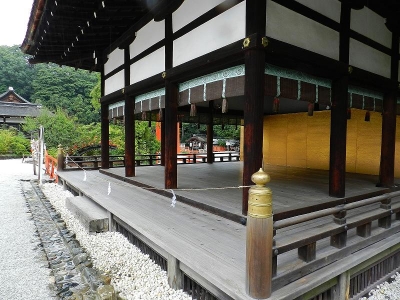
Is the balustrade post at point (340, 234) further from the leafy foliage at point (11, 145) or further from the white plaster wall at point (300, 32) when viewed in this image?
the leafy foliage at point (11, 145)

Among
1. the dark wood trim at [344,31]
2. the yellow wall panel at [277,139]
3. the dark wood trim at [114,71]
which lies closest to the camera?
the dark wood trim at [344,31]

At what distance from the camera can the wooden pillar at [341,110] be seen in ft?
15.7

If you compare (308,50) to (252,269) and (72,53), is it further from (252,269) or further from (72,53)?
(72,53)

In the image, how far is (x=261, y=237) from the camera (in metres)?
2.06

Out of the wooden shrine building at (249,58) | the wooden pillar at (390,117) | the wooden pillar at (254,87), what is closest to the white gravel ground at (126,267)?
the wooden shrine building at (249,58)

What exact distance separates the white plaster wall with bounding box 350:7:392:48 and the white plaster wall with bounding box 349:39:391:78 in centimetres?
27

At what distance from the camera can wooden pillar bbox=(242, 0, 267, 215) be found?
350 centimetres

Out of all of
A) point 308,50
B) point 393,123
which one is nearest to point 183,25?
point 308,50

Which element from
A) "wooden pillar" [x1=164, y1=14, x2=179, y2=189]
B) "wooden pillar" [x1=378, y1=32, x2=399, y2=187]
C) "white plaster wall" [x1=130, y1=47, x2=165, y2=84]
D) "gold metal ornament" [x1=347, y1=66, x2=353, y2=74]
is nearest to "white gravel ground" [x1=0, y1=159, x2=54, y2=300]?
"wooden pillar" [x1=164, y1=14, x2=179, y2=189]

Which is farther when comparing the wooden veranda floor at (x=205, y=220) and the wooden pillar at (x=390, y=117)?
the wooden pillar at (x=390, y=117)

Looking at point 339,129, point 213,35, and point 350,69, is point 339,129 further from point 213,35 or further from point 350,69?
point 213,35

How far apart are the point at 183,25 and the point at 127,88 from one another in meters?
3.00

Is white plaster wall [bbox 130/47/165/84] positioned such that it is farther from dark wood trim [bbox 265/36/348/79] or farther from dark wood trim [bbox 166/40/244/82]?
dark wood trim [bbox 265/36/348/79]

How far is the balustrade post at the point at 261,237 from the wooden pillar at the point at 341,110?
3.56 m
